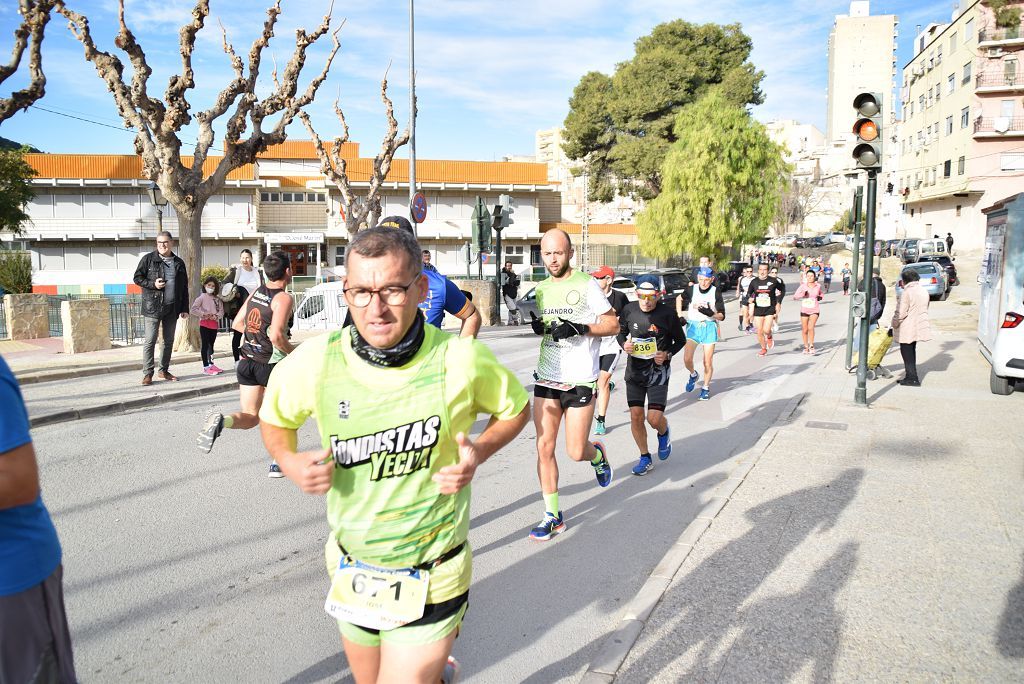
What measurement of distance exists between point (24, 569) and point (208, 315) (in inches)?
428

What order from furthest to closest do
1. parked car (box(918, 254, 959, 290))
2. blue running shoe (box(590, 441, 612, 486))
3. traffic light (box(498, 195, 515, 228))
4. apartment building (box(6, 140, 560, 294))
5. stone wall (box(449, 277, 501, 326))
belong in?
1. apartment building (box(6, 140, 560, 294))
2. parked car (box(918, 254, 959, 290))
3. stone wall (box(449, 277, 501, 326))
4. traffic light (box(498, 195, 515, 228))
5. blue running shoe (box(590, 441, 612, 486))

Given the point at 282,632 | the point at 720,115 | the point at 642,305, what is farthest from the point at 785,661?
the point at 720,115

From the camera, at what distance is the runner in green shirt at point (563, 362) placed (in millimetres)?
5254

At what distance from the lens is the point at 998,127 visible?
51531 millimetres

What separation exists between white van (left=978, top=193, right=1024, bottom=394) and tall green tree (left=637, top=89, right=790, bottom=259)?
990 inches

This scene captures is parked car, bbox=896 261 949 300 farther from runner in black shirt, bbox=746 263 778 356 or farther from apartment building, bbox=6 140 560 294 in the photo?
apartment building, bbox=6 140 560 294

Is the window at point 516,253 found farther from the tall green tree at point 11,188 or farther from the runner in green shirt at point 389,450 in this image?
the runner in green shirt at point 389,450

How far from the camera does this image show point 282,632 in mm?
3908

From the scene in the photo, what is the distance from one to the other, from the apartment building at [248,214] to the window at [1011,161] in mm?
30966

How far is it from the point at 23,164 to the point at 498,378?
37.6m

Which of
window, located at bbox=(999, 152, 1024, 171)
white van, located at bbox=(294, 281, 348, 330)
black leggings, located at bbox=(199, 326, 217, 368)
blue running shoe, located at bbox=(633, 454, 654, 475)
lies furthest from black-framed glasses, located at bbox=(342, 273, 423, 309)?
window, located at bbox=(999, 152, 1024, 171)

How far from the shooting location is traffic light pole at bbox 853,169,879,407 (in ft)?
31.2

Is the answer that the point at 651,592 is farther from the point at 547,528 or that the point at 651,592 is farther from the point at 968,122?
the point at 968,122

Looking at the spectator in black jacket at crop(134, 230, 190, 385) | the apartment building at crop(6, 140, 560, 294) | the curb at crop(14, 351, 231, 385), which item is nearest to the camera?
the spectator in black jacket at crop(134, 230, 190, 385)
